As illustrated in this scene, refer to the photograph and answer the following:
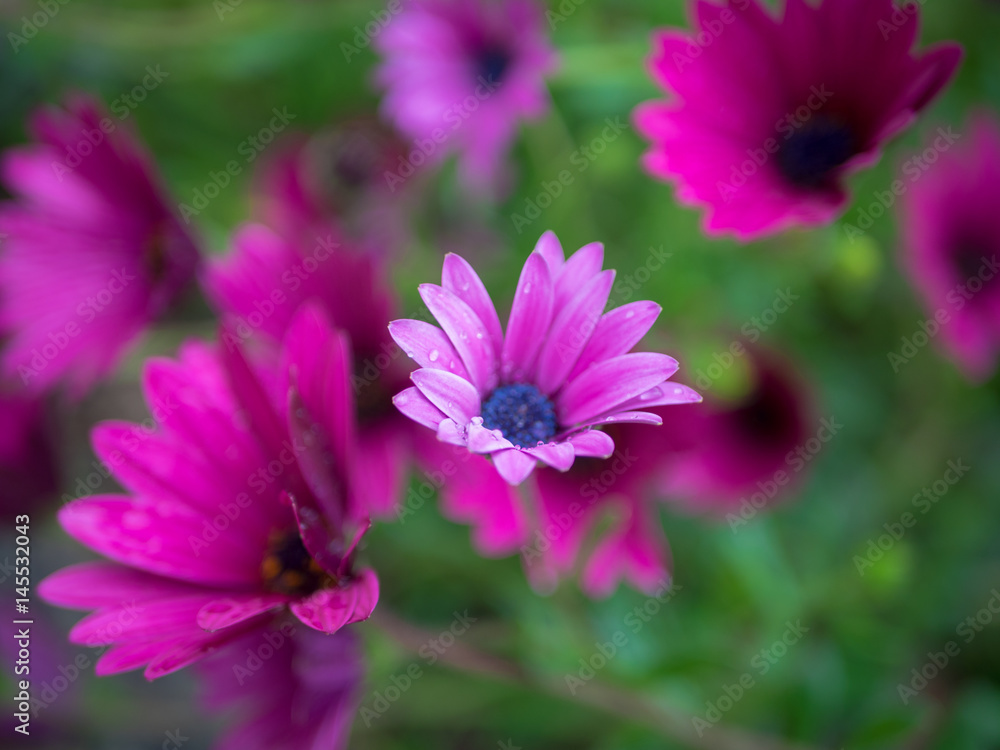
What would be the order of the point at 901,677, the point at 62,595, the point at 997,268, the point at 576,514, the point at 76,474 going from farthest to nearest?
the point at 76,474, the point at 901,677, the point at 997,268, the point at 576,514, the point at 62,595

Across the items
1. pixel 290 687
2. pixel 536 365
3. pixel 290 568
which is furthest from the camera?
pixel 290 687

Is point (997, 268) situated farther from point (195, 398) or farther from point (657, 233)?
point (195, 398)

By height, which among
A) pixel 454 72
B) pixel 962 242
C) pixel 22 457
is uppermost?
pixel 962 242

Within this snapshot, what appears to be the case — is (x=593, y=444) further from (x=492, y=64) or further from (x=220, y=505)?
(x=492, y=64)

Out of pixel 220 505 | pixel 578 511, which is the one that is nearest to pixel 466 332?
pixel 220 505

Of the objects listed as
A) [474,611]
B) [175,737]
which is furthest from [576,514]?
[175,737]

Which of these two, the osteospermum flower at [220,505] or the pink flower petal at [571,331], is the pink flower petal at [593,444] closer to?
the pink flower petal at [571,331]

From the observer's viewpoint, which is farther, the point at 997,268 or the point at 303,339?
the point at 997,268
